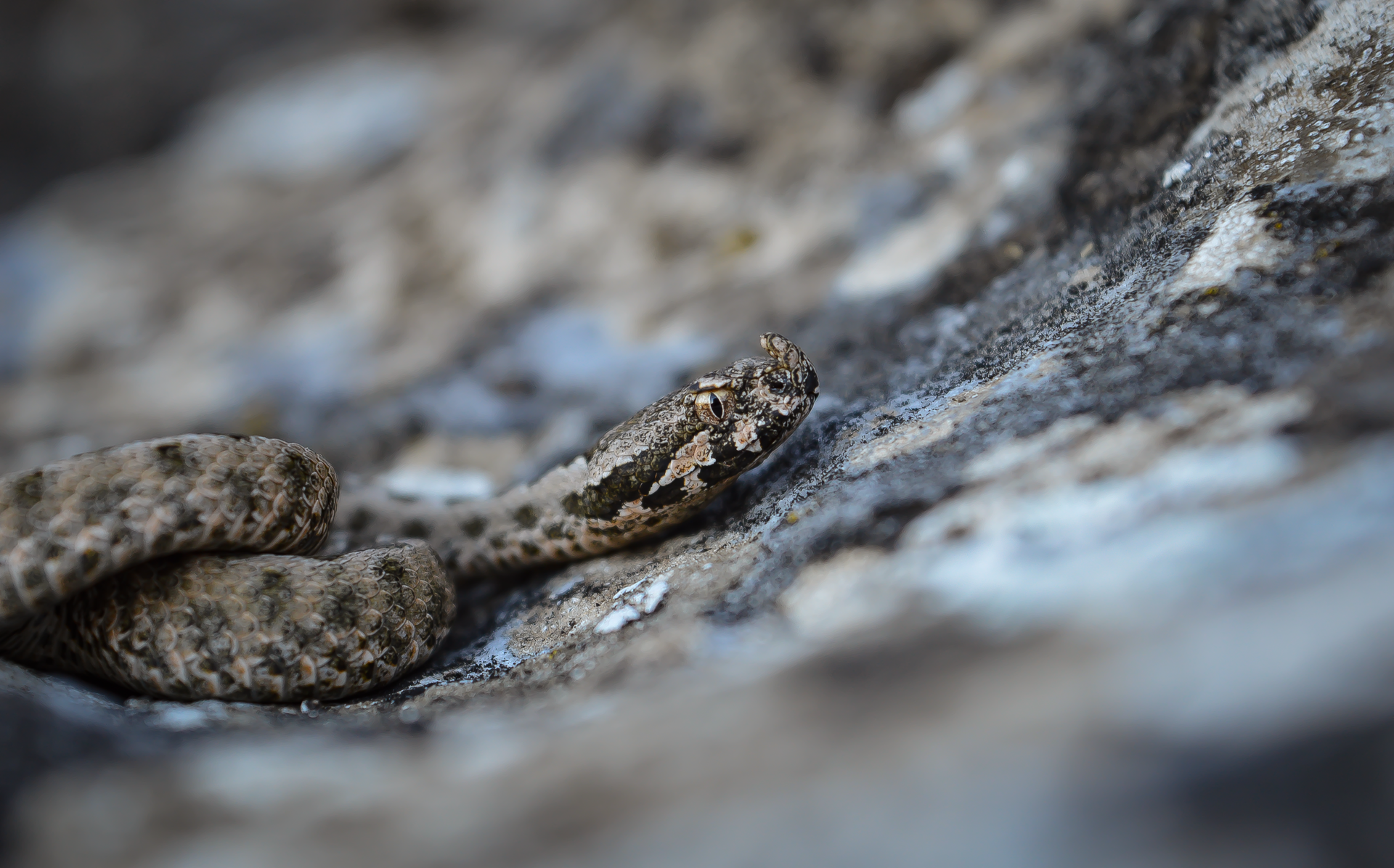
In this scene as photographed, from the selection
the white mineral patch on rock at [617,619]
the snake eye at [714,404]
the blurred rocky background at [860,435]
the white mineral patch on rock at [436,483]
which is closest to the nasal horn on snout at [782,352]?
the snake eye at [714,404]

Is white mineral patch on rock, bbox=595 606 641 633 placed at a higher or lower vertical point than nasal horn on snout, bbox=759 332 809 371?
lower

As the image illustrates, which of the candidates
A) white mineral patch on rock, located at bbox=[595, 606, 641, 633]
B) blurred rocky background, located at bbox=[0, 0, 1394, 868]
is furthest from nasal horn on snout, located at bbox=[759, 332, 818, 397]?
white mineral patch on rock, located at bbox=[595, 606, 641, 633]

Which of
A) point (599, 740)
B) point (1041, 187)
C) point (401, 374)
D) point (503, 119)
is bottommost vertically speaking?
point (599, 740)

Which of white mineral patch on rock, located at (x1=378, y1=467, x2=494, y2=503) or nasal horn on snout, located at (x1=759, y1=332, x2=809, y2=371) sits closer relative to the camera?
nasal horn on snout, located at (x1=759, y1=332, x2=809, y2=371)

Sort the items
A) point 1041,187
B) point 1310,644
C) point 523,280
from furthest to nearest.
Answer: point 523,280
point 1041,187
point 1310,644

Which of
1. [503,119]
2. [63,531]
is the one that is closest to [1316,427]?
[63,531]

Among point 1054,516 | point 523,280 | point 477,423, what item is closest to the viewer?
point 1054,516

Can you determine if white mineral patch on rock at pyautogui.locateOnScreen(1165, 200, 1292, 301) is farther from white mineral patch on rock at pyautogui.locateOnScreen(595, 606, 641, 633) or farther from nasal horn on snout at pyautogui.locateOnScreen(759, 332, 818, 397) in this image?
white mineral patch on rock at pyautogui.locateOnScreen(595, 606, 641, 633)

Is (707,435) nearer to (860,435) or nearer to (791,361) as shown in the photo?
(791,361)

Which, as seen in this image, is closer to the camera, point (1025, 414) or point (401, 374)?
point (1025, 414)

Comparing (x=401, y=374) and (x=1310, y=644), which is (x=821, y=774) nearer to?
(x=1310, y=644)
